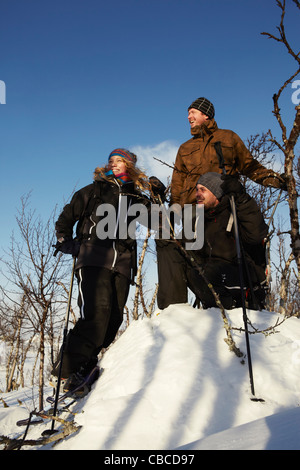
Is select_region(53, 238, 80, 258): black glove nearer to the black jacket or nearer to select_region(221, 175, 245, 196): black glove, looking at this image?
the black jacket

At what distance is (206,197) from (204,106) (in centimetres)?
146

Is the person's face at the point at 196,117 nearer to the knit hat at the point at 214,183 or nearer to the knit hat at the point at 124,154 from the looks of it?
the knit hat at the point at 124,154

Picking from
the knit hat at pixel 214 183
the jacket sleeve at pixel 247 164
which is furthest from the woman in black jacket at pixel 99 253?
the jacket sleeve at pixel 247 164

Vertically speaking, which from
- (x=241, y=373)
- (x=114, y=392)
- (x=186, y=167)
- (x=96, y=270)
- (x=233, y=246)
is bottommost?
(x=114, y=392)

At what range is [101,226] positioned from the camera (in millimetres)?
3693

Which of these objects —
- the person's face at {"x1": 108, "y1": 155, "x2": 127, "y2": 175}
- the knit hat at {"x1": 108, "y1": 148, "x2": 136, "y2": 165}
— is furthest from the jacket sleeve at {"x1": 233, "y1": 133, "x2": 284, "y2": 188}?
the person's face at {"x1": 108, "y1": 155, "x2": 127, "y2": 175}

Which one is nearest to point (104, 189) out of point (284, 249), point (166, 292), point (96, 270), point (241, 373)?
point (96, 270)

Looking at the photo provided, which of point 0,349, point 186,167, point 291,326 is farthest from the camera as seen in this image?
point 0,349

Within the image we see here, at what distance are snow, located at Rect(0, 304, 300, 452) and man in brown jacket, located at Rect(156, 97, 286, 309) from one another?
558mm

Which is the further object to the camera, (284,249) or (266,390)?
(284,249)

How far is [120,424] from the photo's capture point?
194 centimetres

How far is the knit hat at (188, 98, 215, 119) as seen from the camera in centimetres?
419

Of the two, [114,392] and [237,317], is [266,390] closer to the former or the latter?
[237,317]

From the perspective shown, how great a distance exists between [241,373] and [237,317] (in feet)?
2.57
